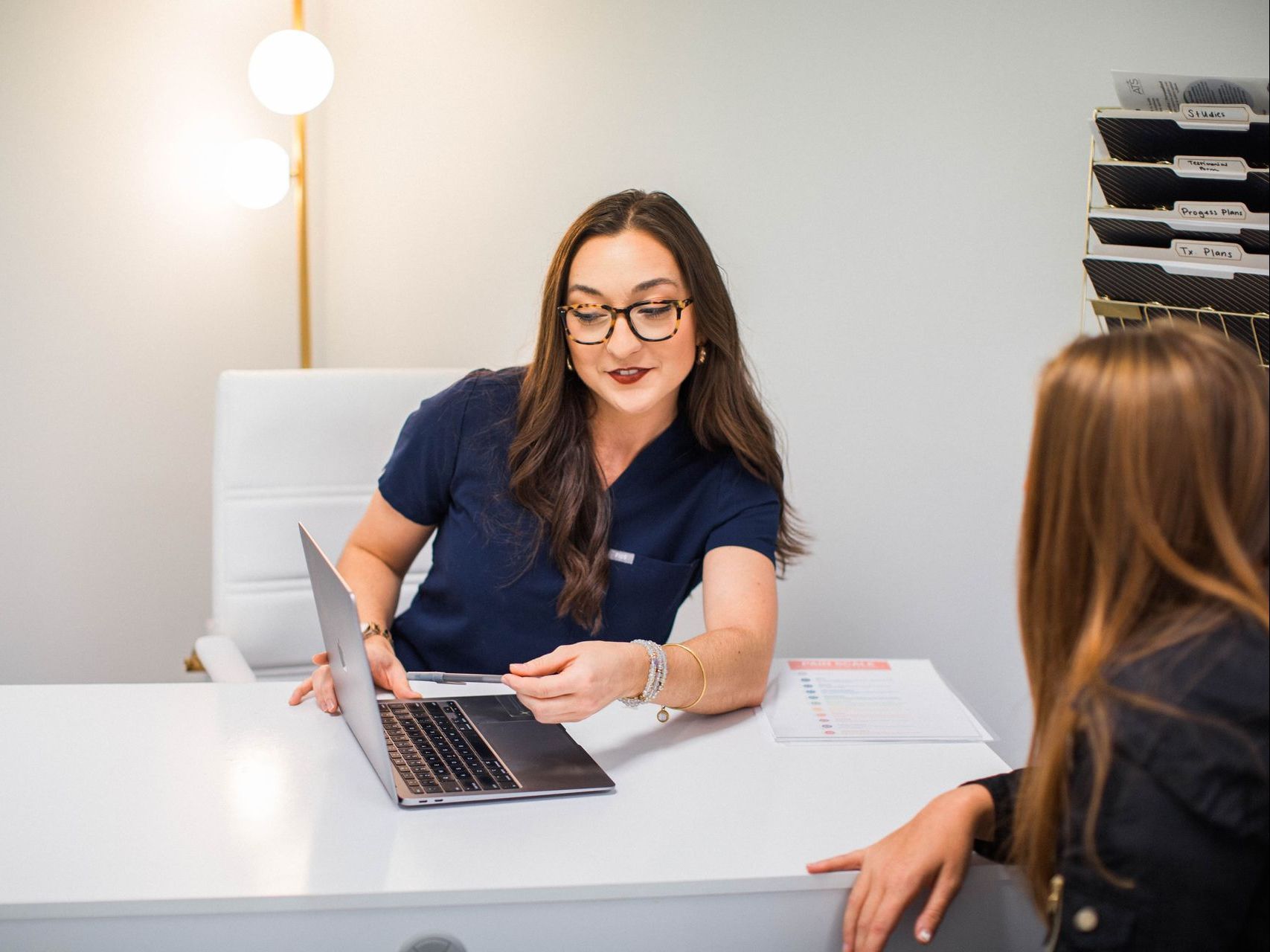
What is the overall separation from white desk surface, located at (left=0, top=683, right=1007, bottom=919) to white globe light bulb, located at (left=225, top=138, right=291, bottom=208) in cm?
139

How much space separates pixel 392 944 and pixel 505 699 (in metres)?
0.43

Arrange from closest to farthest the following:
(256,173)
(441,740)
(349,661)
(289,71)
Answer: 1. (349,661)
2. (441,740)
3. (289,71)
4. (256,173)

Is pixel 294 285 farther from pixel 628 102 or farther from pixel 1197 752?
pixel 1197 752

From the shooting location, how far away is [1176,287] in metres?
1.44

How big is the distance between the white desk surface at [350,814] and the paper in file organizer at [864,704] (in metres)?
0.03

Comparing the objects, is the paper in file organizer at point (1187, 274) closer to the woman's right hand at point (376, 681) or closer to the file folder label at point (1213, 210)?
the file folder label at point (1213, 210)

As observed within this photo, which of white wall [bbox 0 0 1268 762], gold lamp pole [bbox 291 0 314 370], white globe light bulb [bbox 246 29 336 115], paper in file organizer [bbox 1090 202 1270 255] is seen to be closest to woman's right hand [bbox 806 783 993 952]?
paper in file organizer [bbox 1090 202 1270 255]

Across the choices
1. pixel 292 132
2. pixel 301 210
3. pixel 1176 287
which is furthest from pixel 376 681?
pixel 292 132

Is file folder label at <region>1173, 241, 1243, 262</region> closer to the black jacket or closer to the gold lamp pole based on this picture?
the black jacket

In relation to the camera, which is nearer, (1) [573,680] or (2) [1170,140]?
(1) [573,680]

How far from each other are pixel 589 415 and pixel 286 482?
1.84 ft

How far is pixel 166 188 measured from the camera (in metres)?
2.59

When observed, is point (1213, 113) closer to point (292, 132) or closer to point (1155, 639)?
point (1155, 639)

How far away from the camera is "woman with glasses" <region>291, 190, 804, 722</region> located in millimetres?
1645
